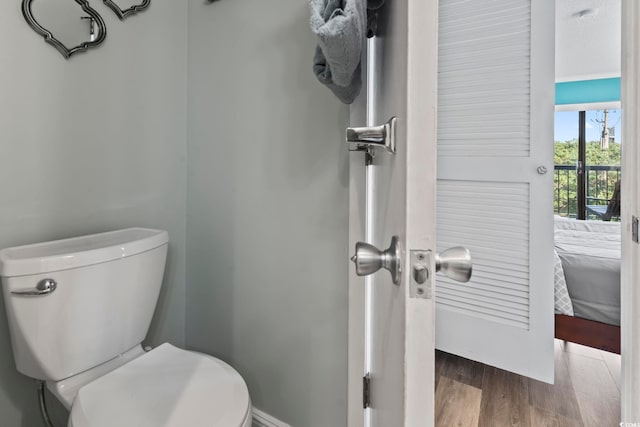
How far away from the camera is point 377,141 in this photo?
1.73ft

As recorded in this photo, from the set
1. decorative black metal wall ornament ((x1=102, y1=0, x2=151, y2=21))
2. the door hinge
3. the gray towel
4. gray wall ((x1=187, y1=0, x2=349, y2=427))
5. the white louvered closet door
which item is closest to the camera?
the gray towel

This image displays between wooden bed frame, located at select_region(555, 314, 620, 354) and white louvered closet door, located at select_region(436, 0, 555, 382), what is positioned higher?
white louvered closet door, located at select_region(436, 0, 555, 382)

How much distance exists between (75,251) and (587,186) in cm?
509

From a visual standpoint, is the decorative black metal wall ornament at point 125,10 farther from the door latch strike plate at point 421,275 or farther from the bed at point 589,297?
the bed at point 589,297

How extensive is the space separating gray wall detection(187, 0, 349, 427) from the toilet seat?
0.26 metres

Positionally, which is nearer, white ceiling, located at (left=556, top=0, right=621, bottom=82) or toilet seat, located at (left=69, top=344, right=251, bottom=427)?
toilet seat, located at (left=69, top=344, right=251, bottom=427)

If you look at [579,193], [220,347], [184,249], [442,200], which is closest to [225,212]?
[184,249]

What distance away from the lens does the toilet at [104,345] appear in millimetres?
729

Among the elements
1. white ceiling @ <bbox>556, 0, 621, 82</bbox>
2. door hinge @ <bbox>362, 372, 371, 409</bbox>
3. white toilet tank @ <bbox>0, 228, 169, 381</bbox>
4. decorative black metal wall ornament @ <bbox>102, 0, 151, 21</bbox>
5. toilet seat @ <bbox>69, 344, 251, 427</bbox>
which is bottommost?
door hinge @ <bbox>362, 372, 371, 409</bbox>

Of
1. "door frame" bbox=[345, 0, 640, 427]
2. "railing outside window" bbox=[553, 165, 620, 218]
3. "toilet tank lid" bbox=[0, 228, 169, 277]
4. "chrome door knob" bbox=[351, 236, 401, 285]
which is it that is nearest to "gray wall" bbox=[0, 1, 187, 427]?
"toilet tank lid" bbox=[0, 228, 169, 277]

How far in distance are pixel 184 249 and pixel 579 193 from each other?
466 cm

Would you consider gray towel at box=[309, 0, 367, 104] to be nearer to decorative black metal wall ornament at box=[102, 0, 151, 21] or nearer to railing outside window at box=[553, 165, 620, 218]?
decorative black metal wall ornament at box=[102, 0, 151, 21]

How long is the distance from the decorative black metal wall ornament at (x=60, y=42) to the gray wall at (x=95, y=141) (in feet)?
0.06

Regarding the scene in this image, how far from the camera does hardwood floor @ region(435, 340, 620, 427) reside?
1410mm
